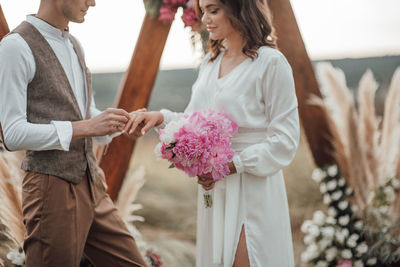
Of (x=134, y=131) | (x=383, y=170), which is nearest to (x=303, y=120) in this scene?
(x=383, y=170)

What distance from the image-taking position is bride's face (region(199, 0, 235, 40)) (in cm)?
206

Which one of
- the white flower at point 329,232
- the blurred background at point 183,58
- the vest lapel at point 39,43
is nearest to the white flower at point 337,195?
the white flower at point 329,232

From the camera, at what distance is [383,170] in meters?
3.07

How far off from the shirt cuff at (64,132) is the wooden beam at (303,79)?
1762 mm

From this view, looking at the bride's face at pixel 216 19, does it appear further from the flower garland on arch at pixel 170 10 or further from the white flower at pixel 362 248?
the white flower at pixel 362 248

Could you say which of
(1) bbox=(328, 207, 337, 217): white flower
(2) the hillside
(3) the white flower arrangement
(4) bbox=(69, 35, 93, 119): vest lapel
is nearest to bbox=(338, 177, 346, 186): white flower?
(3) the white flower arrangement

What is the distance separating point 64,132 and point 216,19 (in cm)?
88

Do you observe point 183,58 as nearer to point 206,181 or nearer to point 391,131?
point 206,181

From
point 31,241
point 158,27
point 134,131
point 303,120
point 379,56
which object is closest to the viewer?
point 31,241

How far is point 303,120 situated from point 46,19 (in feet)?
6.59

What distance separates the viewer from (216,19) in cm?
207

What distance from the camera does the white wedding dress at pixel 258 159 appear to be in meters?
1.96

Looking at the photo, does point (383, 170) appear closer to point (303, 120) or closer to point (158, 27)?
point (303, 120)

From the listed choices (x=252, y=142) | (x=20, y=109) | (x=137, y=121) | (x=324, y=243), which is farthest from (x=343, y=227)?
(x=20, y=109)
